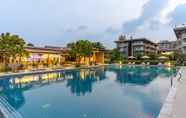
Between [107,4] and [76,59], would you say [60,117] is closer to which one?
[107,4]

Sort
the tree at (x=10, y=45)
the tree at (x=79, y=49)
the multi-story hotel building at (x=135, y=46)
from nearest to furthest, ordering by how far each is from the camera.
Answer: the tree at (x=10, y=45) < the tree at (x=79, y=49) < the multi-story hotel building at (x=135, y=46)

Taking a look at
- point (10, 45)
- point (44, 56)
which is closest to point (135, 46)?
point (44, 56)

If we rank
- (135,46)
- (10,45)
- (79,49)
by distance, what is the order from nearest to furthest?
(10,45) → (79,49) → (135,46)

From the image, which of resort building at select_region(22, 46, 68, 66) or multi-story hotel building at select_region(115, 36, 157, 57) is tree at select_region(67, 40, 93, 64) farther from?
multi-story hotel building at select_region(115, 36, 157, 57)

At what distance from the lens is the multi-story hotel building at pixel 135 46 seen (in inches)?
2144

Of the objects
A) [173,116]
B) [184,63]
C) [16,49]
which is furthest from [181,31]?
[173,116]

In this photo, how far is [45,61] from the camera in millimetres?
34438

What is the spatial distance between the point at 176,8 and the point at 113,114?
38277 mm

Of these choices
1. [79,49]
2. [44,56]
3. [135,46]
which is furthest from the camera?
[135,46]

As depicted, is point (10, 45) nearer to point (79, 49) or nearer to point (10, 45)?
point (10, 45)

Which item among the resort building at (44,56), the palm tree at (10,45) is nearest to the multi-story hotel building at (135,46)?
the resort building at (44,56)

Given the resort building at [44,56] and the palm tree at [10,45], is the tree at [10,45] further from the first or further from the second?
the resort building at [44,56]

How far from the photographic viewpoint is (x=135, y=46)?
184 ft

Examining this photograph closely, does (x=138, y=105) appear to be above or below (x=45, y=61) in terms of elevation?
below
